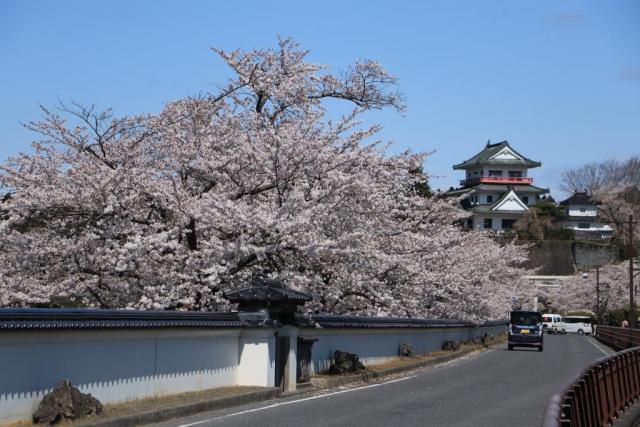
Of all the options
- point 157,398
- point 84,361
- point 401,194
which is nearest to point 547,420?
point 84,361

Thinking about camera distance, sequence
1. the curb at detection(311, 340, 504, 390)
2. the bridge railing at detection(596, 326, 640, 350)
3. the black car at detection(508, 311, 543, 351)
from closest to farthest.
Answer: the curb at detection(311, 340, 504, 390), the bridge railing at detection(596, 326, 640, 350), the black car at detection(508, 311, 543, 351)

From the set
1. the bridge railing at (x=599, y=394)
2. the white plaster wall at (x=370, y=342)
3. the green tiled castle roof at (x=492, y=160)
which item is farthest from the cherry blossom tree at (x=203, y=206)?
the green tiled castle roof at (x=492, y=160)

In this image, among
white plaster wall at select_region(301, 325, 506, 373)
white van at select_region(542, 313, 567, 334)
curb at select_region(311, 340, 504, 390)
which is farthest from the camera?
white van at select_region(542, 313, 567, 334)

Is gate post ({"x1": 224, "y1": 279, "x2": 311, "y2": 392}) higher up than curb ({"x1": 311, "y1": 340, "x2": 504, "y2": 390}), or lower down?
higher up

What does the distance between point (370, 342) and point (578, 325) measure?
6107 cm

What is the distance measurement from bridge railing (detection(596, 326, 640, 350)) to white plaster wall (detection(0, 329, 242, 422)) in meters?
29.7

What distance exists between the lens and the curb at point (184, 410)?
10320 millimetres

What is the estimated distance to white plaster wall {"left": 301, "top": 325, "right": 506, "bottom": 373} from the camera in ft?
63.6

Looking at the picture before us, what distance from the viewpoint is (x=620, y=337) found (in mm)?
48469

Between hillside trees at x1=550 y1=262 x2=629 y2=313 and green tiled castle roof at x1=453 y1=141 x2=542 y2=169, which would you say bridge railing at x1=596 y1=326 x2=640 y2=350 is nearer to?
hillside trees at x1=550 y1=262 x2=629 y2=313

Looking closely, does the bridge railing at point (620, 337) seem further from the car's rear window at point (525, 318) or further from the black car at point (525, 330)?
the car's rear window at point (525, 318)

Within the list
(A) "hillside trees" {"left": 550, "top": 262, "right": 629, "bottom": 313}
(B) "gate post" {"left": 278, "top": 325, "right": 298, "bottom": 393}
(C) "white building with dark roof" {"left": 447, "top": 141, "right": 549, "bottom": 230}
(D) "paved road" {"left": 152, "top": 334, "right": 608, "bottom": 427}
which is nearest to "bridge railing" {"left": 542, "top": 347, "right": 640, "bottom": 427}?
(D) "paved road" {"left": 152, "top": 334, "right": 608, "bottom": 427}

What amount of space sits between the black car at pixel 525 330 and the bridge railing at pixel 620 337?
4339 mm

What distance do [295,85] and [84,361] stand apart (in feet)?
40.6
